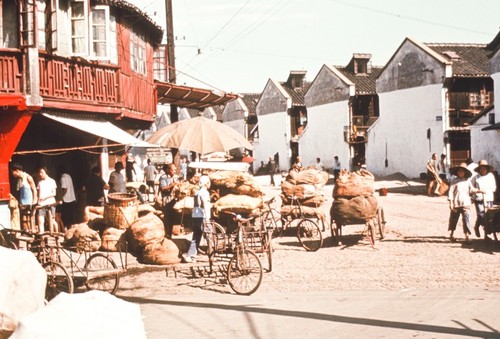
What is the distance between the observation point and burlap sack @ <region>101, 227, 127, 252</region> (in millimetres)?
14227

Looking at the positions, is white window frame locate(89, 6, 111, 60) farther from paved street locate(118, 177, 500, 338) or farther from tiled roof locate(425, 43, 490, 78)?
tiled roof locate(425, 43, 490, 78)

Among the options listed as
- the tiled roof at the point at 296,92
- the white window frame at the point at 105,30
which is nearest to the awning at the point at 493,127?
the white window frame at the point at 105,30

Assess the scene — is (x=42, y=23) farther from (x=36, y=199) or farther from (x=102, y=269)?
(x=102, y=269)

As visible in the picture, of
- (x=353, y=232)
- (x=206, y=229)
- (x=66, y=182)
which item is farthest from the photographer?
(x=353, y=232)

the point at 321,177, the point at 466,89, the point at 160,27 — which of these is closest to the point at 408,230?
the point at 321,177

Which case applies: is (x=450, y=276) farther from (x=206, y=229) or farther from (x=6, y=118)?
(x=6, y=118)

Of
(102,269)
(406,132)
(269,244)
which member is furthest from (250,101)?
(102,269)

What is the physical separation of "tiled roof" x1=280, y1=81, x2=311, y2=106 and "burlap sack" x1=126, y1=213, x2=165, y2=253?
4629 centimetres

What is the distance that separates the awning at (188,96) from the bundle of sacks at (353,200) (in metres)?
10.4

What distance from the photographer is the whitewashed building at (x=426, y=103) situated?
128 ft

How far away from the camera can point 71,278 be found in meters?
9.43

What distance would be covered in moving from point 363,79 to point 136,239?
41530 millimetres

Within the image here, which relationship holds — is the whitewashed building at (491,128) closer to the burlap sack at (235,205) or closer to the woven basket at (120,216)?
the burlap sack at (235,205)

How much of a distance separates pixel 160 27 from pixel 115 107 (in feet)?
22.4
